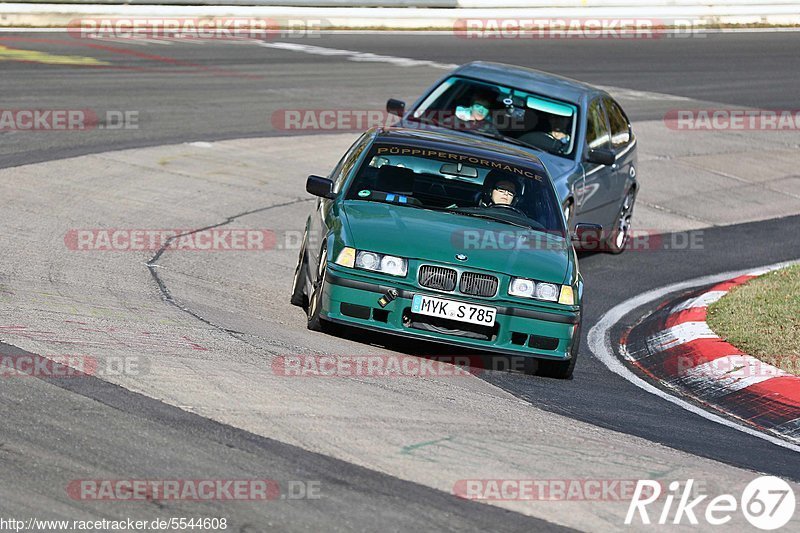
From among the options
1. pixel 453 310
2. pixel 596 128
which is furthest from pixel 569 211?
pixel 453 310

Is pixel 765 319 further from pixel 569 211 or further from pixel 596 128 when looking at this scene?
pixel 596 128

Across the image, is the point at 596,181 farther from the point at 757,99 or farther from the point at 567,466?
the point at 757,99

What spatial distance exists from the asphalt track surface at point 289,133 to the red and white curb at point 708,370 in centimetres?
45

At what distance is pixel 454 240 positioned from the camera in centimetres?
867

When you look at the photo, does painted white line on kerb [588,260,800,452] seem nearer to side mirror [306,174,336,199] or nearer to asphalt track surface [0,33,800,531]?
asphalt track surface [0,33,800,531]

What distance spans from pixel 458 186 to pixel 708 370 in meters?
2.30

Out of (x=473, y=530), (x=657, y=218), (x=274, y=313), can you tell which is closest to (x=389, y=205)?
(x=274, y=313)

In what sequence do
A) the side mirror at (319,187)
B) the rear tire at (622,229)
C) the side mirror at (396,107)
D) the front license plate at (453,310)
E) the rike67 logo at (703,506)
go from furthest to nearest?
the rear tire at (622,229) < the side mirror at (396,107) < the side mirror at (319,187) < the front license plate at (453,310) < the rike67 logo at (703,506)

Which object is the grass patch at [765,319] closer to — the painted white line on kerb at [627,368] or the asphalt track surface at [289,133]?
the painted white line on kerb at [627,368]

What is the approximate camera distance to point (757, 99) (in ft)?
80.6

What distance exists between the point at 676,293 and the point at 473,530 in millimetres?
7515

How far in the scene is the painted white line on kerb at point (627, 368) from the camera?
320 inches

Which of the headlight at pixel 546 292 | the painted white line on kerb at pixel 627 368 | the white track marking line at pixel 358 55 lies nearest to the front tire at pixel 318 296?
the headlight at pixel 546 292

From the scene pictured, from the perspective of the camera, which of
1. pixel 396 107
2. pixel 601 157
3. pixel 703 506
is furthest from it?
pixel 396 107
